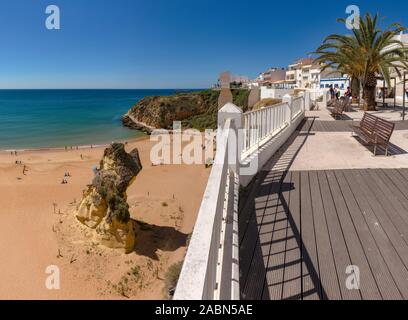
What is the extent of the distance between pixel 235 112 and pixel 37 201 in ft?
43.9

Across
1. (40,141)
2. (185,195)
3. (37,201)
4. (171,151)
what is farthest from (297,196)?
(40,141)

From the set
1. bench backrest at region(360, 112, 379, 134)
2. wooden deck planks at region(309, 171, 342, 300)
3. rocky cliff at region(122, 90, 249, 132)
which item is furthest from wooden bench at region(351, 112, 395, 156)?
rocky cliff at region(122, 90, 249, 132)

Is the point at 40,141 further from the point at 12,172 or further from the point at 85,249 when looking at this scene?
the point at 85,249

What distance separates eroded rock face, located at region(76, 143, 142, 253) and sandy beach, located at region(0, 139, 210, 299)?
0.40m

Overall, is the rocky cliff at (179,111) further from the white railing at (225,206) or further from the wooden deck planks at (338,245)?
the wooden deck planks at (338,245)

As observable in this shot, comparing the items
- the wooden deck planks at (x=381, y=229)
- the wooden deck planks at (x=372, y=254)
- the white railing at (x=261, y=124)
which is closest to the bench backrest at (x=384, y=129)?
the wooden deck planks at (x=381, y=229)

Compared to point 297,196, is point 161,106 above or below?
above

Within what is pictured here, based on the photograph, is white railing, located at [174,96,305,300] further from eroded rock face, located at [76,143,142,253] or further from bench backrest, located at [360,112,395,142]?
eroded rock face, located at [76,143,142,253]

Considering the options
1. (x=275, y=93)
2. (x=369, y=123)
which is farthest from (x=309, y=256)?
(x=275, y=93)

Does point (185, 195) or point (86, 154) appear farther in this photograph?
point (86, 154)

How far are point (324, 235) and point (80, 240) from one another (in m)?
9.19

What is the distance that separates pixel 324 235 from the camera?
3922mm

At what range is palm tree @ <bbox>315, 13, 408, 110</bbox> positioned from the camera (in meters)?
17.3
